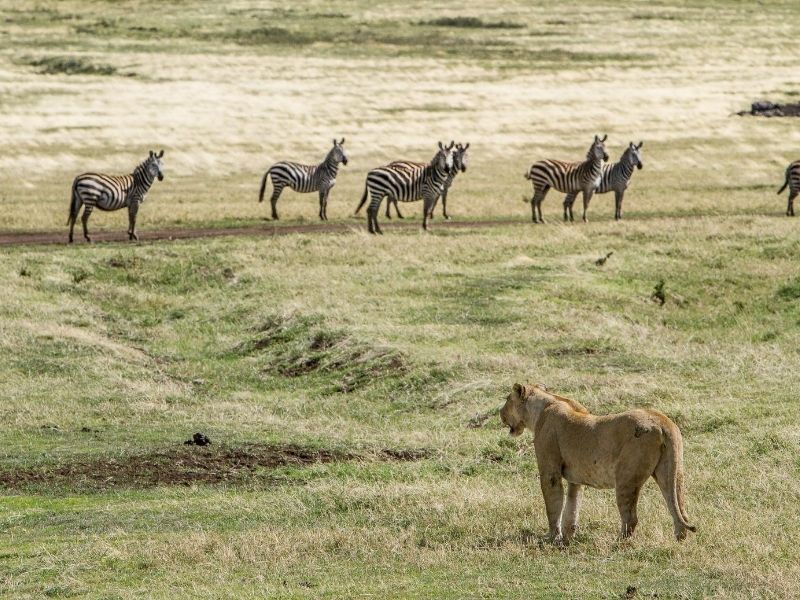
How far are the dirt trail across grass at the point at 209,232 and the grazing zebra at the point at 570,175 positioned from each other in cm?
214

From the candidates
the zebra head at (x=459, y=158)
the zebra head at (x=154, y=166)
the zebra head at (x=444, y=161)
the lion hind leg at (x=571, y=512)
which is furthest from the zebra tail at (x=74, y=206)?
the lion hind leg at (x=571, y=512)

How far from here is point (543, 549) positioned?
39.7 feet

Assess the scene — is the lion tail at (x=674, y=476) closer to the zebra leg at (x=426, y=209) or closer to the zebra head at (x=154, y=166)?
the zebra leg at (x=426, y=209)

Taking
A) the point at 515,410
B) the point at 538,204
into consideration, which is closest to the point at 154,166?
the point at 538,204

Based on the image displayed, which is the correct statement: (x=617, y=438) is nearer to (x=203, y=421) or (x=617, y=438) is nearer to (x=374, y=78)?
(x=203, y=421)

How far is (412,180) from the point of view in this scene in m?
38.8

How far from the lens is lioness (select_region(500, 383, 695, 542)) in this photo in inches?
451

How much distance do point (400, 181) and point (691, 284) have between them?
1228cm

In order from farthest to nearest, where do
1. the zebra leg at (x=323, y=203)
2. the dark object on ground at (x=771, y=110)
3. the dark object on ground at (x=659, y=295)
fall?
the dark object on ground at (x=771, y=110), the zebra leg at (x=323, y=203), the dark object on ground at (x=659, y=295)

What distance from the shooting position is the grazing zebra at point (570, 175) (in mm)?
40719

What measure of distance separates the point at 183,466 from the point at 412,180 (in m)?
22.8

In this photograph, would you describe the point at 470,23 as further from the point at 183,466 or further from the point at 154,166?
the point at 183,466

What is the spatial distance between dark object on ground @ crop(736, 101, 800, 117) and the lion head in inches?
2416

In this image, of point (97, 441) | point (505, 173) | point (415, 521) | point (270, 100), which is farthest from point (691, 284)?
point (270, 100)
